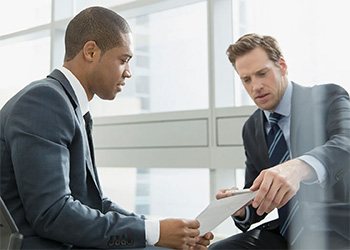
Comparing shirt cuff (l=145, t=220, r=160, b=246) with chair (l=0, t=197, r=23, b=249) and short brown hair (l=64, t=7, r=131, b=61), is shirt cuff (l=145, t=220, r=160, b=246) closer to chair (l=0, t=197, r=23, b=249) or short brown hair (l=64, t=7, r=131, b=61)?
chair (l=0, t=197, r=23, b=249)

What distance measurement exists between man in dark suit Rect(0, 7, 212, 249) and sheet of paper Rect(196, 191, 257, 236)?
0.04m

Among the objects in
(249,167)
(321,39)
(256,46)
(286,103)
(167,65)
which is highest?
(167,65)

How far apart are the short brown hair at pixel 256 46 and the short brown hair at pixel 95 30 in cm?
51

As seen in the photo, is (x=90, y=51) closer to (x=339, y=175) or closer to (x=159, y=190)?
(x=339, y=175)

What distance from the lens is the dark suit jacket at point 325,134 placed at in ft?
3.56

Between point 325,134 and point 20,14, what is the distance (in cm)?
115

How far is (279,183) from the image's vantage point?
1192 millimetres

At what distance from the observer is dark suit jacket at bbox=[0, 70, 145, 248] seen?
3.50 feet

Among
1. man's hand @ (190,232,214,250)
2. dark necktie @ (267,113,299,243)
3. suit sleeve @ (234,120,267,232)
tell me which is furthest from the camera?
suit sleeve @ (234,120,267,232)

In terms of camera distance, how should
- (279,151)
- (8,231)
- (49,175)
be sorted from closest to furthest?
(8,231) < (49,175) < (279,151)

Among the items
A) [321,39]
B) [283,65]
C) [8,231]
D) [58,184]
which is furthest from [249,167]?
[8,231]

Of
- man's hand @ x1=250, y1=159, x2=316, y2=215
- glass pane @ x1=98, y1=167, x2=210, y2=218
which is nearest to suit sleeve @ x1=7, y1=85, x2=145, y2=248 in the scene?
man's hand @ x1=250, y1=159, x2=316, y2=215

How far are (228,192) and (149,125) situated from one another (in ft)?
4.16

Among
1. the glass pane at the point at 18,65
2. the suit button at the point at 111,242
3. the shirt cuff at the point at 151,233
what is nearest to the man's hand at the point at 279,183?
the shirt cuff at the point at 151,233
